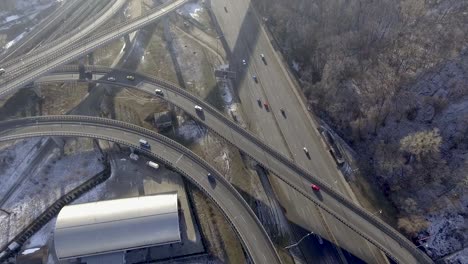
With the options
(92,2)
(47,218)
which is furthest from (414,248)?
(92,2)

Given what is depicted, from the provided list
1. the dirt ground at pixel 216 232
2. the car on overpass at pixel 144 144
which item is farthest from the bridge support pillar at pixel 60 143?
the dirt ground at pixel 216 232

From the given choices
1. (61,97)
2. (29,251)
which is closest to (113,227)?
(29,251)

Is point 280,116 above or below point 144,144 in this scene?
above

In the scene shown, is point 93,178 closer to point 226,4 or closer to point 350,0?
point 226,4

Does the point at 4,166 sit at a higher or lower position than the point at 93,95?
lower

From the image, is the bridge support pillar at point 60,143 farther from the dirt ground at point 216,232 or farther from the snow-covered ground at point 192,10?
the snow-covered ground at point 192,10

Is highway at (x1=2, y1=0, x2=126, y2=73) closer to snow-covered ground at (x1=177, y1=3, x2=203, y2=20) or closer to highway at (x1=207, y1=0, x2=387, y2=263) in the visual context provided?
snow-covered ground at (x1=177, y1=3, x2=203, y2=20)

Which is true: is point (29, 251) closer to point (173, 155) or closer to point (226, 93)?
point (173, 155)
